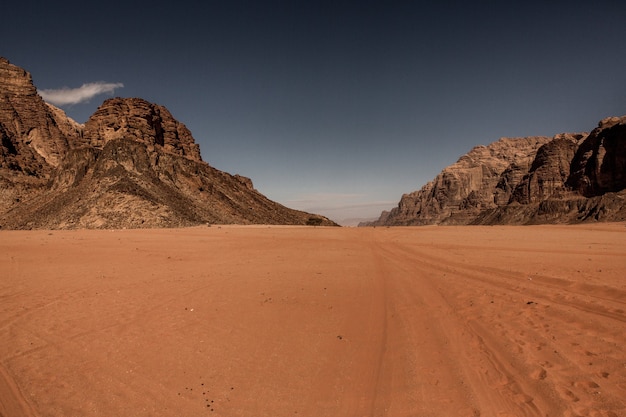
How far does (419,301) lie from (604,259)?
9845mm

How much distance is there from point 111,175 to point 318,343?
56.5 metres

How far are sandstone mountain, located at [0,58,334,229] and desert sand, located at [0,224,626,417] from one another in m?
37.1

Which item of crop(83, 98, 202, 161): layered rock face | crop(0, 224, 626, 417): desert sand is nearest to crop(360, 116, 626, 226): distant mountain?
crop(0, 224, 626, 417): desert sand

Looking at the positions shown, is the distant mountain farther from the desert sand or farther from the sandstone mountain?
the desert sand

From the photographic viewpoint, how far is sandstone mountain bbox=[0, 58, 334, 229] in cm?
4556

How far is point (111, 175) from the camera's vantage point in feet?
169

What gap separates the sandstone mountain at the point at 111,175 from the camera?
45.6 metres

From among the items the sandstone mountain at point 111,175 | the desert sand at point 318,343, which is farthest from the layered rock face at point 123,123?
the desert sand at point 318,343

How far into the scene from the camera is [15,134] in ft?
279

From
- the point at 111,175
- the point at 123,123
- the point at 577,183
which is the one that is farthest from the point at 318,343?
the point at 577,183

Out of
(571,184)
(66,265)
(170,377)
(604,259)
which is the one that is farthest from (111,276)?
(571,184)

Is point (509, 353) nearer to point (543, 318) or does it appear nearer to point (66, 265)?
point (543, 318)

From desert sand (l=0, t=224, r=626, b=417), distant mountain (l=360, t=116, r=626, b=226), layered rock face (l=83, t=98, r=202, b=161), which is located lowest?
desert sand (l=0, t=224, r=626, b=417)

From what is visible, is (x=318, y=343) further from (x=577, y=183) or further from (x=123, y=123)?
(x=577, y=183)
